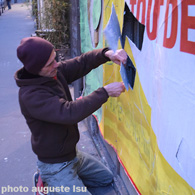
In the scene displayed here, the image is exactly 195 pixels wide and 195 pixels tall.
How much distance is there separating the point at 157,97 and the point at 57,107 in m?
0.79

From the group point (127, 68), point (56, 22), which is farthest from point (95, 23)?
point (56, 22)

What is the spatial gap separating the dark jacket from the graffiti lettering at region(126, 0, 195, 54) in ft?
2.12

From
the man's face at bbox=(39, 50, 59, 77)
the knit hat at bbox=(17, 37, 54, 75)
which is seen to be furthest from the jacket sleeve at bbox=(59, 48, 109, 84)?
the knit hat at bbox=(17, 37, 54, 75)

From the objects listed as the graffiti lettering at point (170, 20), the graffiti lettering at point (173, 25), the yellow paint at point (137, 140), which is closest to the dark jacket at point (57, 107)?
the yellow paint at point (137, 140)

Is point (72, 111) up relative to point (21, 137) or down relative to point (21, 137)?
up

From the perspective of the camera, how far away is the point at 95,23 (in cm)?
319

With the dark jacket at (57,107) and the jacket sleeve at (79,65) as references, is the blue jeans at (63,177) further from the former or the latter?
the jacket sleeve at (79,65)

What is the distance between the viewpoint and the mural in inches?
51.3

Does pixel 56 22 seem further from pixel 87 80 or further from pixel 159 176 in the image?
pixel 159 176

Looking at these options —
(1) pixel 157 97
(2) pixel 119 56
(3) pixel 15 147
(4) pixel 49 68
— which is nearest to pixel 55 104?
(4) pixel 49 68

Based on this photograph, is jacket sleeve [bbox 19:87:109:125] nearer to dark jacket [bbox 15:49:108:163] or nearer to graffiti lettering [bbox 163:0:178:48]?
dark jacket [bbox 15:49:108:163]

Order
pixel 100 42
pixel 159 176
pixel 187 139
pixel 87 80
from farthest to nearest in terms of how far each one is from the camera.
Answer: pixel 87 80, pixel 100 42, pixel 159 176, pixel 187 139

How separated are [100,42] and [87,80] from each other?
0.88m

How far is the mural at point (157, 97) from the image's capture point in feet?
4.27
